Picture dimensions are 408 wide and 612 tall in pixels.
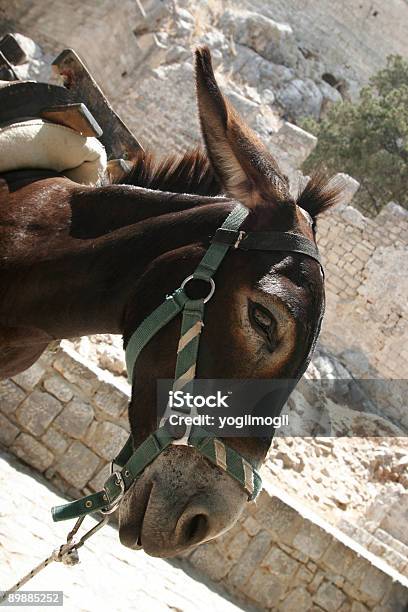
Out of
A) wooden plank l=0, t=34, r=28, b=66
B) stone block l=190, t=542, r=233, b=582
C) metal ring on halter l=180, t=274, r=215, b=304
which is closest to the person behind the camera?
metal ring on halter l=180, t=274, r=215, b=304

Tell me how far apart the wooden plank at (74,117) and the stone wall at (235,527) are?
3.20 meters

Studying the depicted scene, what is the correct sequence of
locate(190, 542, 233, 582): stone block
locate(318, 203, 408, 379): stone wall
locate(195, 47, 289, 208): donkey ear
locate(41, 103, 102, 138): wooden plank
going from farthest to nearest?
locate(318, 203, 408, 379): stone wall < locate(190, 542, 233, 582): stone block < locate(41, 103, 102, 138): wooden plank < locate(195, 47, 289, 208): donkey ear

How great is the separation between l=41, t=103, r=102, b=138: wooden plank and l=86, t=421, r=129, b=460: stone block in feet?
11.0

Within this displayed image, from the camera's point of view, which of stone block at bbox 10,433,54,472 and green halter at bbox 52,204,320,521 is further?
stone block at bbox 10,433,54,472

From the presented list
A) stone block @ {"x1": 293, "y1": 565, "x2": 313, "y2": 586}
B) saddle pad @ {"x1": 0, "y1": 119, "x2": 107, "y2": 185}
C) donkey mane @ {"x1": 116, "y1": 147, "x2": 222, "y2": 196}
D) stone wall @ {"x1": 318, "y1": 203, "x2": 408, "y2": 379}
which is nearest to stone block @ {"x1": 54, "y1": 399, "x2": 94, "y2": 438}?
stone block @ {"x1": 293, "y1": 565, "x2": 313, "y2": 586}

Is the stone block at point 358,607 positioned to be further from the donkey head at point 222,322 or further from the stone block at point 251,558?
the donkey head at point 222,322

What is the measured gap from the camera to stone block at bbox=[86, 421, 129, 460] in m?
5.61

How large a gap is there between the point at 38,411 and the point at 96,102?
118 inches

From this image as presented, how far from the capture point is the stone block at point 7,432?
5.66m

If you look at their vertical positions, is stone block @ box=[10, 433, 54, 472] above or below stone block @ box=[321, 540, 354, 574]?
below

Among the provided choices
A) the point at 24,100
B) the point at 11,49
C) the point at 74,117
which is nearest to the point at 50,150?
the point at 74,117

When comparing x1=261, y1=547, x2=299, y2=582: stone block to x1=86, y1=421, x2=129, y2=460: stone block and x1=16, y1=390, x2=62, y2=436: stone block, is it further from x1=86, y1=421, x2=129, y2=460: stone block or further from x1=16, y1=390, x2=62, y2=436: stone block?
x1=16, y1=390, x2=62, y2=436: stone block

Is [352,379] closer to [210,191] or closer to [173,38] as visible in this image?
[210,191]

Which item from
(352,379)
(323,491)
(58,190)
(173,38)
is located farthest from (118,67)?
(58,190)
